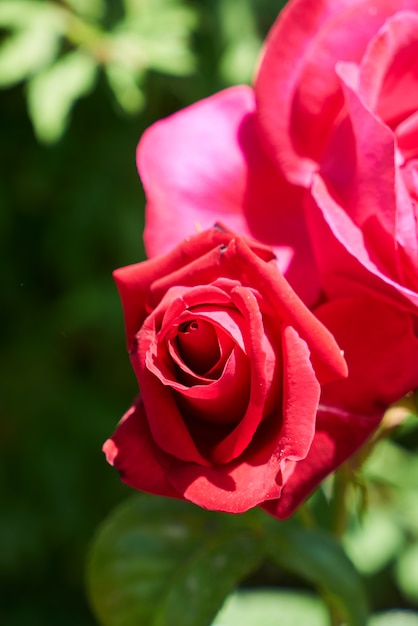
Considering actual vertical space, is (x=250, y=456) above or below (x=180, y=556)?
above

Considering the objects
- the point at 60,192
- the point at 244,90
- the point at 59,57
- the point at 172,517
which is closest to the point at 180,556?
the point at 172,517

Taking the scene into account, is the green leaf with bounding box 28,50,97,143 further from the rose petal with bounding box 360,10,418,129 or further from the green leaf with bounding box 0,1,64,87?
the rose petal with bounding box 360,10,418,129

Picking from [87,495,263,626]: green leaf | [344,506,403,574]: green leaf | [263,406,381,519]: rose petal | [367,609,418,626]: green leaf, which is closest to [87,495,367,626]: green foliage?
[87,495,263,626]: green leaf

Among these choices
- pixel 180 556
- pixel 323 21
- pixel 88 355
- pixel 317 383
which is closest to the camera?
pixel 317 383

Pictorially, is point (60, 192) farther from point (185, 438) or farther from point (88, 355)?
point (185, 438)

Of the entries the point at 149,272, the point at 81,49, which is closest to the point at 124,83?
the point at 81,49

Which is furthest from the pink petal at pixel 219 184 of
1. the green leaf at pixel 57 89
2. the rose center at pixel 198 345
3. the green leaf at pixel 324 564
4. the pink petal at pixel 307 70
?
the green leaf at pixel 57 89
